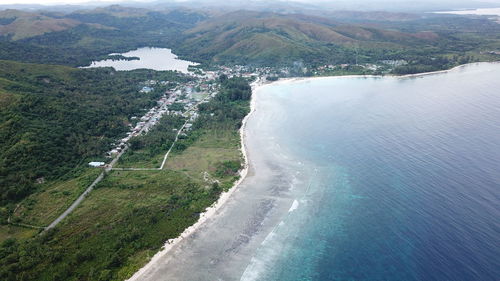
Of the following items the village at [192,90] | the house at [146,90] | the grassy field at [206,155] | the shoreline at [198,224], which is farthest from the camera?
the house at [146,90]

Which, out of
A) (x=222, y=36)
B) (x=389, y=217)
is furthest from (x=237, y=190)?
(x=222, y=36)

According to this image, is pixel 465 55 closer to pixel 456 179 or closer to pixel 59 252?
pixel 456 179

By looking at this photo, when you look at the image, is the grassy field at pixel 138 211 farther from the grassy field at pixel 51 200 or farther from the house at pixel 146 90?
the house at pixel 146 90

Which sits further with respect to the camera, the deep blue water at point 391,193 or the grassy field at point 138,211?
the grassy field at point 138,211

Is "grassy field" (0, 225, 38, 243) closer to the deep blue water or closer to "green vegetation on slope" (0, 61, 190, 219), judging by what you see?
"green vegetation on slope" (0, 61, 190, 219)

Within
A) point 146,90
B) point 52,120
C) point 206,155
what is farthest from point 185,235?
point 146,90

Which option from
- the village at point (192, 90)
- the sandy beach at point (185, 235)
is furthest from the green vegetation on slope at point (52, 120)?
the sandy beach at point (185, 235)
